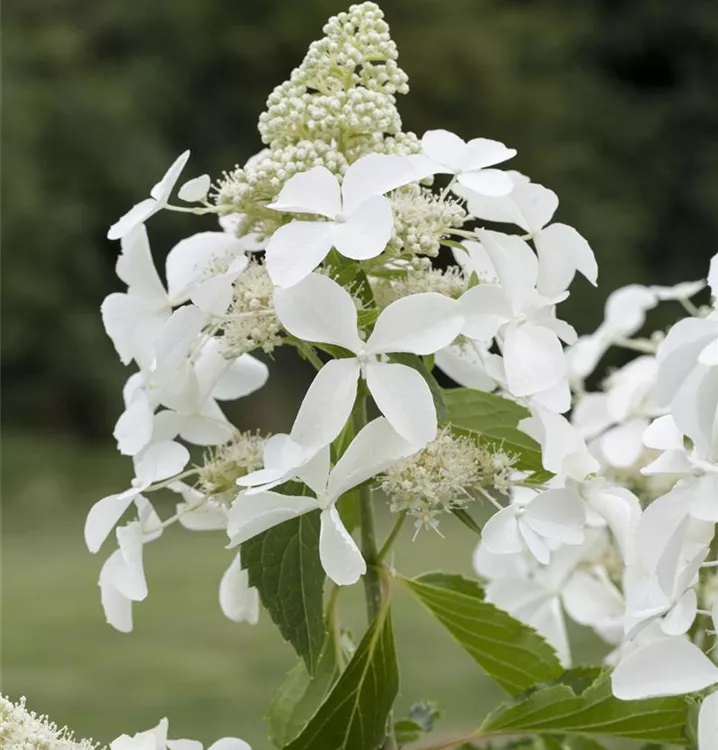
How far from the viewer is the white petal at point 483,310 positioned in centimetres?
38

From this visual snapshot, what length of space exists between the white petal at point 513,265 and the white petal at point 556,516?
0.06 meters

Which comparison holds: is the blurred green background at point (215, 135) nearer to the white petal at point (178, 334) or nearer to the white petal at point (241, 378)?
the white petal at point (241, 378)

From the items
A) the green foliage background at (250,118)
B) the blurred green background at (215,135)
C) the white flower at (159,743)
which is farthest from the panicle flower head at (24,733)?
the green foliage background at (250,118)

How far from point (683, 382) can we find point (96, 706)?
143cm

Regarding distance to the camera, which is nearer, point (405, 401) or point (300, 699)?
point (405, 401)

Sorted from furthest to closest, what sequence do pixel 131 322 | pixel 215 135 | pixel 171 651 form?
pixel 215 135
pixel 171 651
pixel 131 322

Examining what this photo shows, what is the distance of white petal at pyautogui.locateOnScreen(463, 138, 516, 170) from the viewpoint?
0.41 metres

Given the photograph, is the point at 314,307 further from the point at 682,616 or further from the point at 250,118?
the point at 250,118

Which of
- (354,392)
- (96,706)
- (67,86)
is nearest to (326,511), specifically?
(354,392)

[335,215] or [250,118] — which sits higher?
[250,118]

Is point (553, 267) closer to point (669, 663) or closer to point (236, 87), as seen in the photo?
point (669, 663)

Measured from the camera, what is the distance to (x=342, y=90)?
43cm

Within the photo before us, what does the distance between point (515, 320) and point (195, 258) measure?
14 cm

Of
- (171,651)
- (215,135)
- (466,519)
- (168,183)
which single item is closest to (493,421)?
(466,519)
